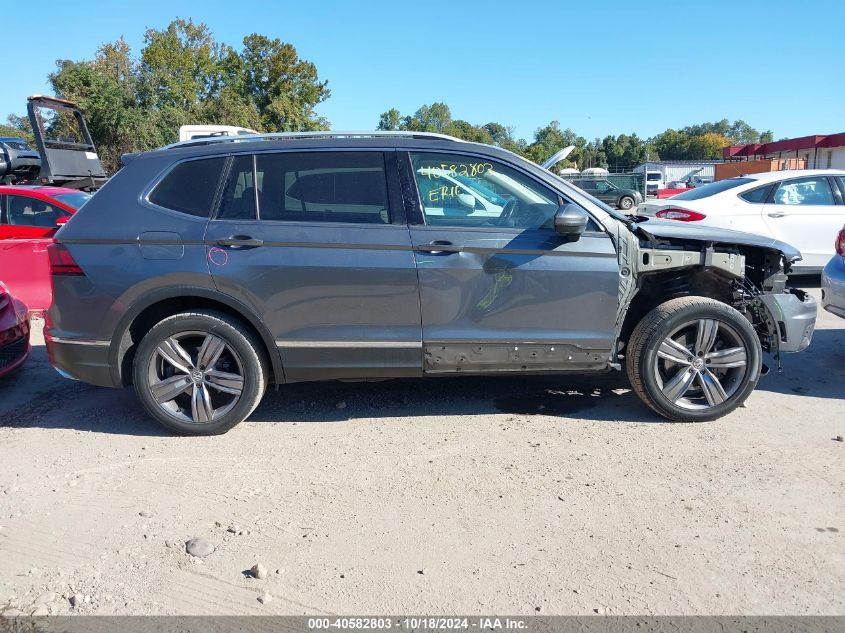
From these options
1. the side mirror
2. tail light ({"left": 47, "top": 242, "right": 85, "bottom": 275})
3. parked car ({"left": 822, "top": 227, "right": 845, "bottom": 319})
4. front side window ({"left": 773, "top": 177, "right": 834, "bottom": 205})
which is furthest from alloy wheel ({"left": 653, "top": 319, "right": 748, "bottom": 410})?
front side window ({"left": 773, "top": 177, "right": 834, "bottom": 205})

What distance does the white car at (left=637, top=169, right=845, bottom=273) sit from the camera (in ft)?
28.3

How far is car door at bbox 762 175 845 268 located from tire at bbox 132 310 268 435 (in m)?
7.08

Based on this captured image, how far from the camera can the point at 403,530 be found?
3.33 metres

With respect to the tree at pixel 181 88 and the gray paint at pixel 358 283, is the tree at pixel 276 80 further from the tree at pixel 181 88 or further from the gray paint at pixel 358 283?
the gray paint at pixel 358 283

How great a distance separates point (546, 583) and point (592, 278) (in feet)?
6.86

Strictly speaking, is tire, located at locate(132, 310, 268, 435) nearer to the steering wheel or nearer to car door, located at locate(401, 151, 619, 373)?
car door, located at locate(401, 151, 619, 373)

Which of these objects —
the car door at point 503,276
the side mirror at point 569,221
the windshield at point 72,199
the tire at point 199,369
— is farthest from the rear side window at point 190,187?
the windshield at point 72,199

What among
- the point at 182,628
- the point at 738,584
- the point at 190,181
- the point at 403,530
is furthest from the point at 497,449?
the point at 190,181

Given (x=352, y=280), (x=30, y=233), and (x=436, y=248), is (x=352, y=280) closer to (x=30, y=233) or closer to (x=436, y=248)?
(x=436, y=248)

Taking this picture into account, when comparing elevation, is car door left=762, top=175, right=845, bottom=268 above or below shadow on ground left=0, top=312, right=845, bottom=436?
above

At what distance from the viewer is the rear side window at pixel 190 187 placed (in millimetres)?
4434

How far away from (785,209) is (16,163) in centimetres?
1521

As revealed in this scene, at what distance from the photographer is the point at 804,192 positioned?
8.84 metres

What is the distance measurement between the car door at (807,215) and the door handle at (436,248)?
6073 millimetres
